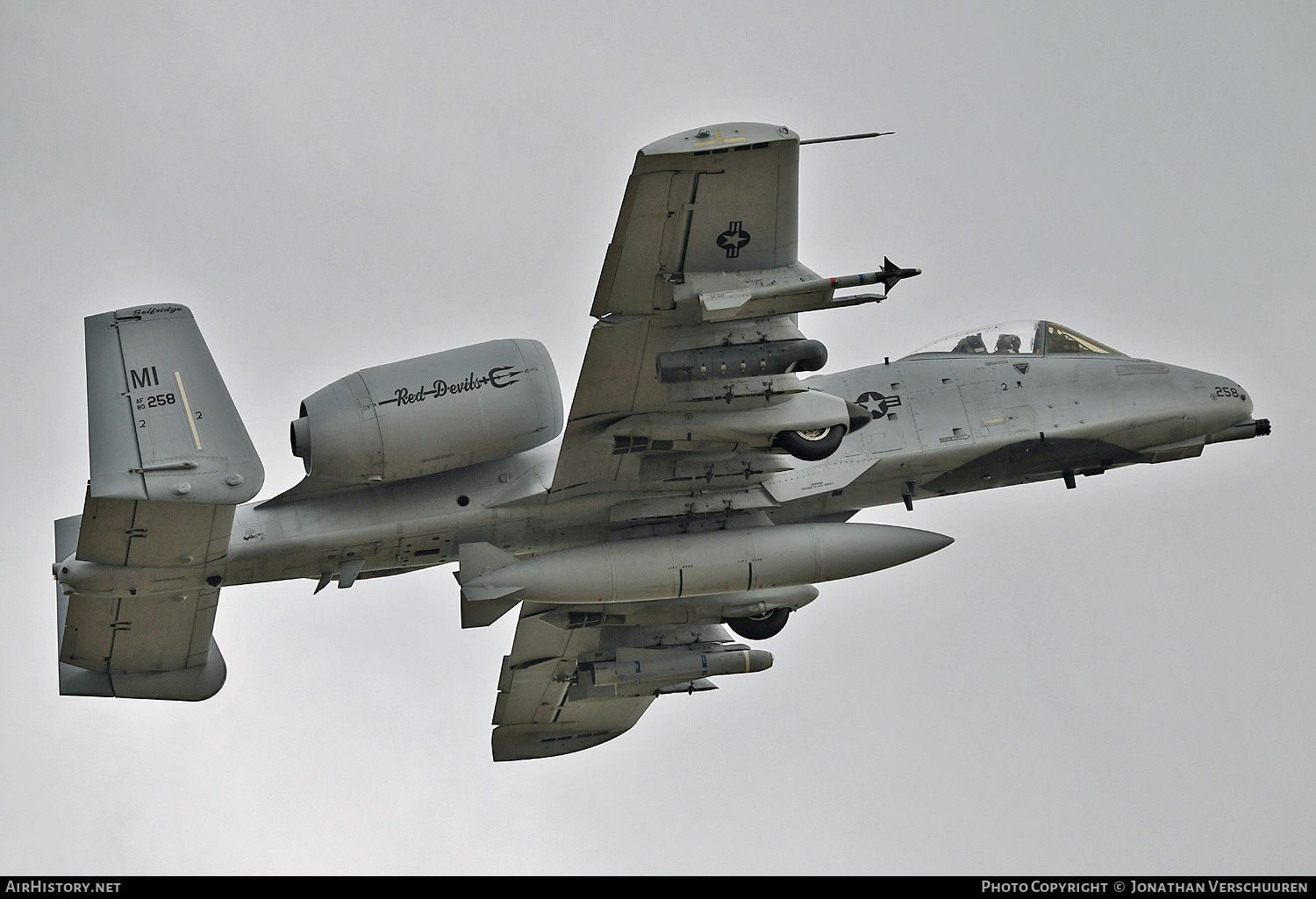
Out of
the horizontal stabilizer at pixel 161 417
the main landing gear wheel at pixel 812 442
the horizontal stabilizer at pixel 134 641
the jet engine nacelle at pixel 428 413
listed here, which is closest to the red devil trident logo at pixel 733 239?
the main landing gear wheel at pixel 812 442

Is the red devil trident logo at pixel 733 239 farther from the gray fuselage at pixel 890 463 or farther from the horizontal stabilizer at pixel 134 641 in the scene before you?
the horizontal stabilizer at pixel 134 641

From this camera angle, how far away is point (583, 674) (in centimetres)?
2341

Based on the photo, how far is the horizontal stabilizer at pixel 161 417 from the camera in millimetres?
16250

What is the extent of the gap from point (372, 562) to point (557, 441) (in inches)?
116

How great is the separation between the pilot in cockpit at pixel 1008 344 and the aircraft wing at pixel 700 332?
156 inches

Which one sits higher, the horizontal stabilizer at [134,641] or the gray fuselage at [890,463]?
the gray fuselage at [890,463]

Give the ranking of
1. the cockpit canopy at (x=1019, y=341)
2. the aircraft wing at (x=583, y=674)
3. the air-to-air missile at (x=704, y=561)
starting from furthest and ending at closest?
the aircraft wing at (x=583, y=674)
the cockpit canopy at (x=1019, y=341)
the air-to-air missile at (x=704, y=561)

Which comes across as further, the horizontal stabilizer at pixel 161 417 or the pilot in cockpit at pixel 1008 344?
the pilot in cockpit at pixel 1008 344

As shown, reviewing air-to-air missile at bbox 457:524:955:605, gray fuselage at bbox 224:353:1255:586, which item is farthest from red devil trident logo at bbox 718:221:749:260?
air-to-air missile at bbox 457:524:955:605

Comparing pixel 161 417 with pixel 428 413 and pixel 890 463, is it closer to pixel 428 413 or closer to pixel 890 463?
pixel 428 413

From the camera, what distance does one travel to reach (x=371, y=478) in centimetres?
1772

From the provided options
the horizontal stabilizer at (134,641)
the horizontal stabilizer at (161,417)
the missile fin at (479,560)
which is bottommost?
the horizontal stabilizer at (134,641)
